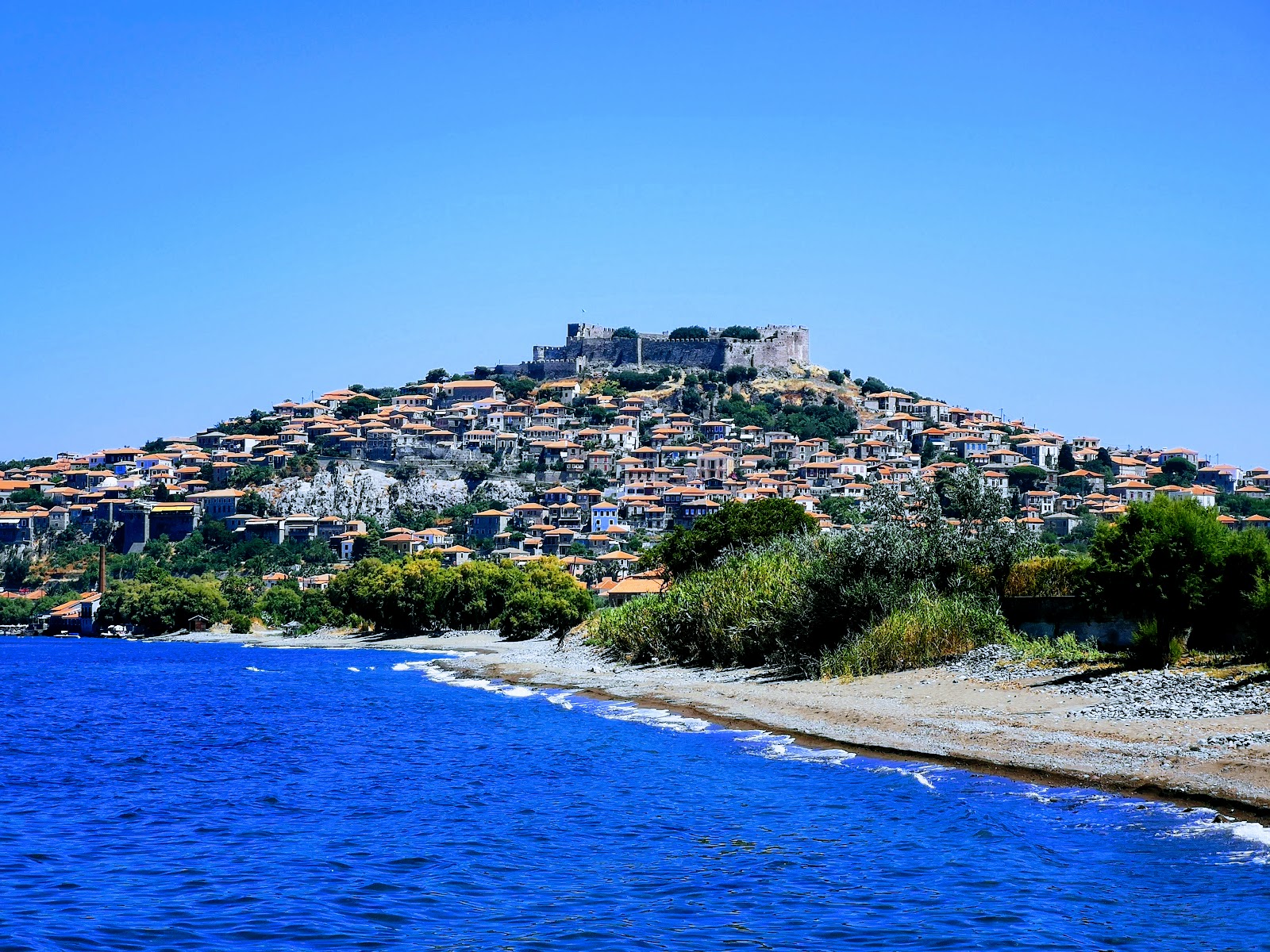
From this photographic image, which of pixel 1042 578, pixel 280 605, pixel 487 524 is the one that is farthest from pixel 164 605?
pixel 1042 578

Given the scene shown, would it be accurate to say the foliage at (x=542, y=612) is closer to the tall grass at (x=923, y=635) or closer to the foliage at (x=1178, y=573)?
the tall grass at (x=923, y=635)

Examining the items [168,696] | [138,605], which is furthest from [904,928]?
[138,605]

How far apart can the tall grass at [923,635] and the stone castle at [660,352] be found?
486 ft

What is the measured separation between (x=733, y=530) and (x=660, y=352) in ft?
452

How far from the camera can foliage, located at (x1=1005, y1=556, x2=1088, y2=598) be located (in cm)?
2781

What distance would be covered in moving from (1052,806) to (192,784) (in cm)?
1204

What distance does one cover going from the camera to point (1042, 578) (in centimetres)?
2847

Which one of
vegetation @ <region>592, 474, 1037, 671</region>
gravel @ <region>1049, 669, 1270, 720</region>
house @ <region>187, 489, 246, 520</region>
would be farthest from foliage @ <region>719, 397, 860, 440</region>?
gravel @ <region>1049, 669, 1270, 720</region>

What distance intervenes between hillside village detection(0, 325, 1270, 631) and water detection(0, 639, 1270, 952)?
2967 inches

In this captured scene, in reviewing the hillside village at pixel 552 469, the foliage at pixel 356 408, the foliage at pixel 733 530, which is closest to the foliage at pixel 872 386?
the hillside village at pixel 552 469

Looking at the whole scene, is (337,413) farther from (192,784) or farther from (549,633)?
(192,784)

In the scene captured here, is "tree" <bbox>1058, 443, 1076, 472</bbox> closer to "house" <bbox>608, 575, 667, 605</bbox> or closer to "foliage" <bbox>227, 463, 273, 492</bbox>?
"house" <bbox>608, 575, 667, 605</bbox>

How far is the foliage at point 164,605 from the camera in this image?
306 feet

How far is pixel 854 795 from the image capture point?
1697 centimetres
